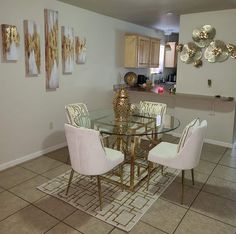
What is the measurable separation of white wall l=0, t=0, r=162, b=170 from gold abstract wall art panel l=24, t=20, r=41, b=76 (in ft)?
0.22

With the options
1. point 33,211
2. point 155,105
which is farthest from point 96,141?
point 155,105

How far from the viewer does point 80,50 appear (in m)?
4.06

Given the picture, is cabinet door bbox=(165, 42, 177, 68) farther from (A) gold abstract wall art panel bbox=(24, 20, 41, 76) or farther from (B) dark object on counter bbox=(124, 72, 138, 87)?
(A) gold abstract wall art panel bbox=(24, 20, 41, 76)

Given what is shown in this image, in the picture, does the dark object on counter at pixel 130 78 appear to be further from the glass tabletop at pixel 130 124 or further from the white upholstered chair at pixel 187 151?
the white upholstered chair at pixel 187 151

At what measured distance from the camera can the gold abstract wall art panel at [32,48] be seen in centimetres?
318

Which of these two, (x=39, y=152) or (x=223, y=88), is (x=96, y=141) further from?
(x=223, y=88)

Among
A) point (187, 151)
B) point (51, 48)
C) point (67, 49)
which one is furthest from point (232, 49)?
point (51, 48)

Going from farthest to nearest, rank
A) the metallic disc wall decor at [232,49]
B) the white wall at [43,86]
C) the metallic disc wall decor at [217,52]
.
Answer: the metallic disc wall decor at [217,52], the metallic disc wall decor at [232,49], the white wall at [43,86]

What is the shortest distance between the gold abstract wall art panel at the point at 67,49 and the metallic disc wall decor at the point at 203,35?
2.21m

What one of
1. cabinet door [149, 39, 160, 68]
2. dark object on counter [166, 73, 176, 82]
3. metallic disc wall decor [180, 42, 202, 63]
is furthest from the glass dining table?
dark object on counter [166, 73, 176, 82]

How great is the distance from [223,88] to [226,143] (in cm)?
101

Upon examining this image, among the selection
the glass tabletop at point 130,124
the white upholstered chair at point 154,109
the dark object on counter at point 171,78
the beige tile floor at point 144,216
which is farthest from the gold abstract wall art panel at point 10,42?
the dark object on counter at point 171,78

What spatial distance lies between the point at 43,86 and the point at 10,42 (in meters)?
0.79

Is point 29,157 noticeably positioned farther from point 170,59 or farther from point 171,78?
point 171,78
